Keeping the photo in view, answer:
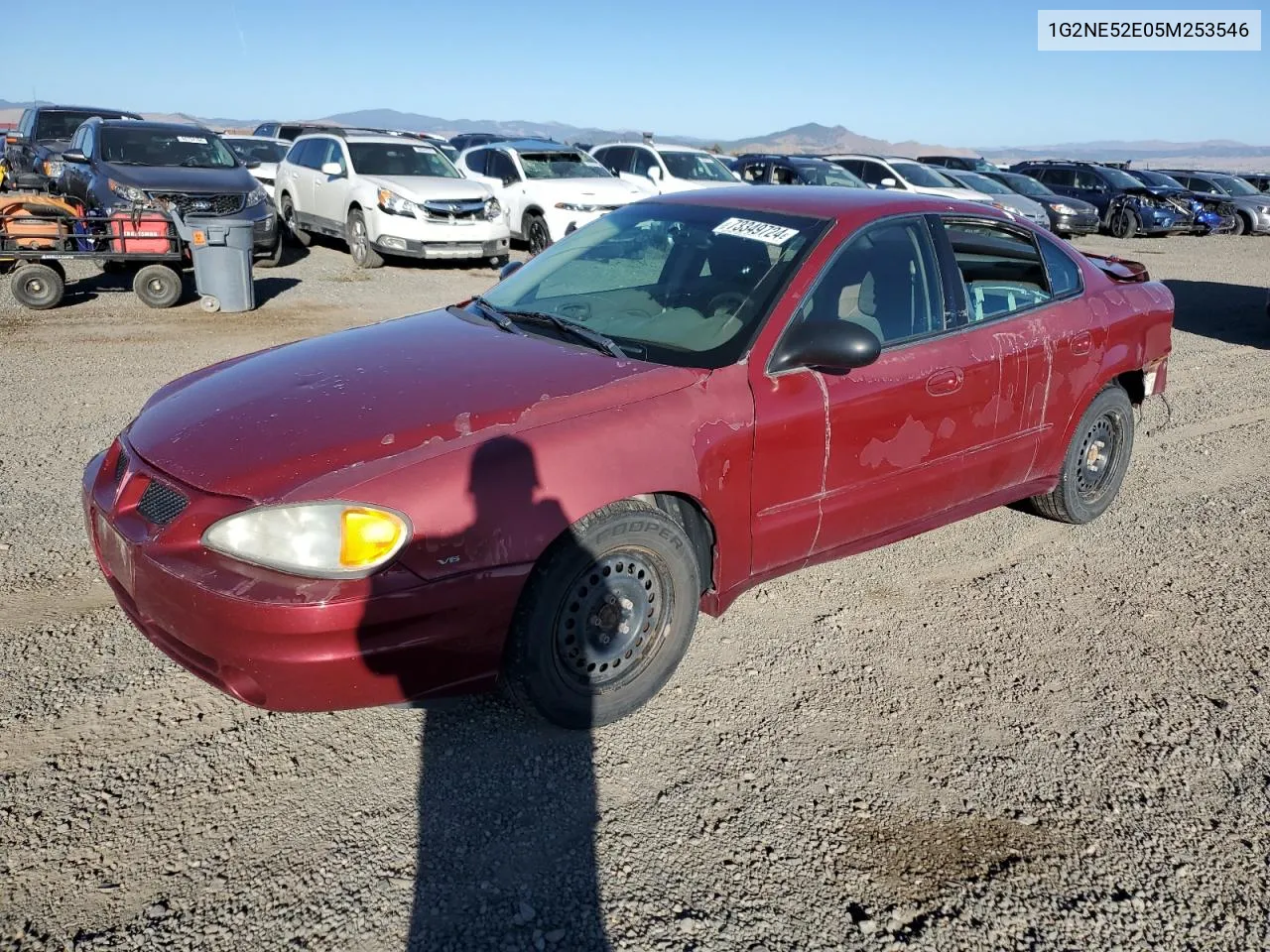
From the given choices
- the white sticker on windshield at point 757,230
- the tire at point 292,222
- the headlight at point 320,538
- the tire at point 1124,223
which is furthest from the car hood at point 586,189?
the tire at point 1124,223

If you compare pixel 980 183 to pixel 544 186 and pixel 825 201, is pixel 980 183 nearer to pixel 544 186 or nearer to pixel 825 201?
pixel 544 186

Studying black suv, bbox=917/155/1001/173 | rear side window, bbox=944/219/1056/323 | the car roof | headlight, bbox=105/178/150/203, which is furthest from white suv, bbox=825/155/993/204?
the car roof

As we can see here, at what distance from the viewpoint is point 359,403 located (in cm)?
319

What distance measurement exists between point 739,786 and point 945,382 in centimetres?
187

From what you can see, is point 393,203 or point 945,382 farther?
point 393,203

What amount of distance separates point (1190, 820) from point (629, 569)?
184cm

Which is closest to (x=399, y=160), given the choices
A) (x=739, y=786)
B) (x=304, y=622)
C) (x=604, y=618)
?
(x=604, y=618)

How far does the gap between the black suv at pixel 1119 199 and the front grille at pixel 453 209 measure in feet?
56.0

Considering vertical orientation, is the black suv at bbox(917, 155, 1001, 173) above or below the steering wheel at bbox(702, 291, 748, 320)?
below

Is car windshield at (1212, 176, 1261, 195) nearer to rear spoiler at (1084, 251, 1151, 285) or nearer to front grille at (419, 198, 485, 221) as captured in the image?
front grille at (419, 198, 485, 221)

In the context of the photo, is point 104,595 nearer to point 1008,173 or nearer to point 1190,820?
point 1190,820

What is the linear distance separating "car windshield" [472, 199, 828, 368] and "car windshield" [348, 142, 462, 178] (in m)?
10.3

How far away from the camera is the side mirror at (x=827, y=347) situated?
11.1ft

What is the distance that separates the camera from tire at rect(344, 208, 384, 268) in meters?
13.5
